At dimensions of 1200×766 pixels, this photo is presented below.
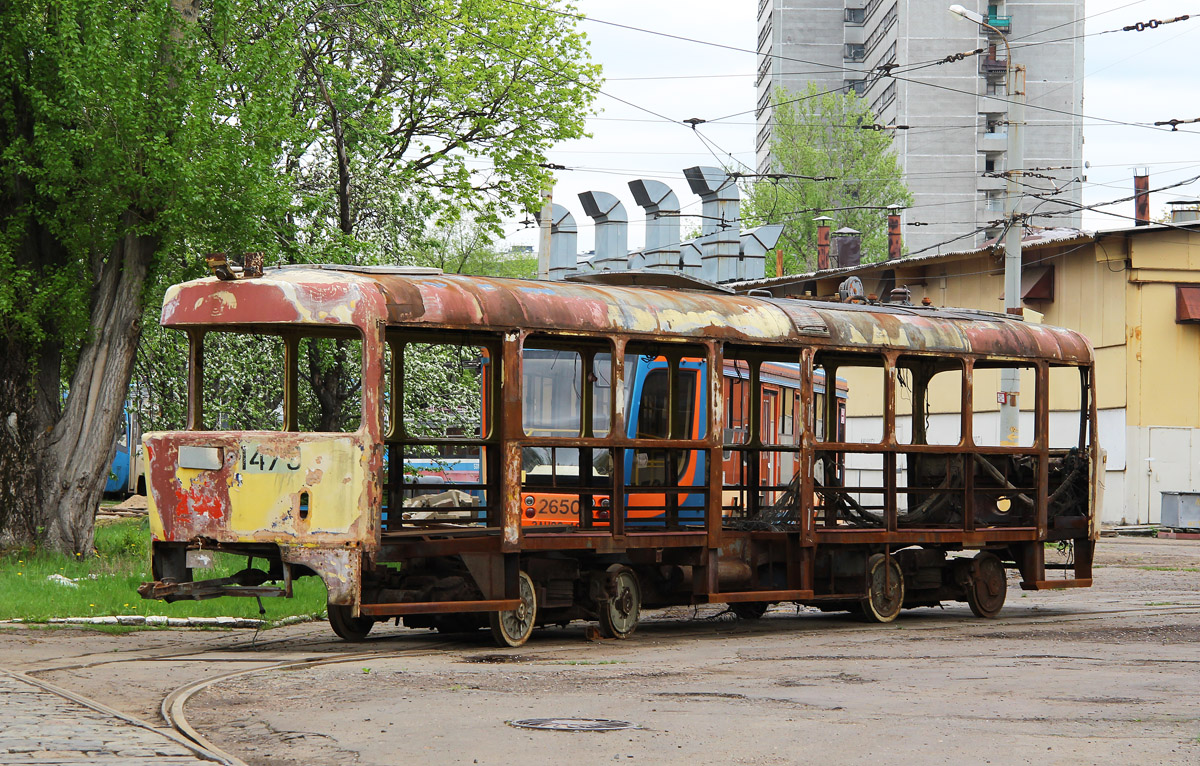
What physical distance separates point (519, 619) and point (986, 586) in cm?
604

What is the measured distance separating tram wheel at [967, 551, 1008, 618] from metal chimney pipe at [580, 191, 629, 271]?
31279mm

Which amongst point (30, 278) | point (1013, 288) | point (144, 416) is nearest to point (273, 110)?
point (30, 278)

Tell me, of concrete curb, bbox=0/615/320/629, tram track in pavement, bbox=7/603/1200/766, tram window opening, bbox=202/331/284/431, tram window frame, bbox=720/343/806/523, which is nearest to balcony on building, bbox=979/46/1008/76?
tram window opening, bbox=202/331/284/431

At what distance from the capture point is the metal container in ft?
108

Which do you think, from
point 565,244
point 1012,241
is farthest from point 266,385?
point 565,244

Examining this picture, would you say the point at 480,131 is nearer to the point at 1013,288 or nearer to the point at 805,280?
the point at 1013,288

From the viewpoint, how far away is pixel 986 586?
53.1 feet

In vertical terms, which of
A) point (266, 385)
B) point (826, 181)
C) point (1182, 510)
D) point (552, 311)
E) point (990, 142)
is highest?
point (990, 142)

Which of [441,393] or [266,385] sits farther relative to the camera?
[441,393]

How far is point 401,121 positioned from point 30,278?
32.1 ft

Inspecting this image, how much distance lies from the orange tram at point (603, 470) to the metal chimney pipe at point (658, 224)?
86.2 feet

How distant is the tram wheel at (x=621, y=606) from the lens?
12945mm

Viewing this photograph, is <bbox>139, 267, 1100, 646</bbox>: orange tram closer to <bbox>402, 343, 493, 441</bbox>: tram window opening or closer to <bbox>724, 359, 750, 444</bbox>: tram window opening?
<bbox>724, 359, 750, 444</bbox>: tram window opening

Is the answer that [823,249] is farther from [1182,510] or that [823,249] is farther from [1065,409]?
[1182,510]
